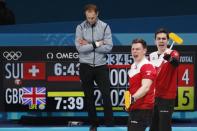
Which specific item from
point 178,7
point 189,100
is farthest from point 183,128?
point 178,7

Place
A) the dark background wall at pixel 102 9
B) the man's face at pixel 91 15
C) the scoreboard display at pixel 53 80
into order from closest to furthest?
the man's face at pixel 91 15
the scoreboard display at pixel 53 80
the dark background wall at pixel 102 9

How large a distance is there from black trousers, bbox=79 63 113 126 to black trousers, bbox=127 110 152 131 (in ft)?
5.99

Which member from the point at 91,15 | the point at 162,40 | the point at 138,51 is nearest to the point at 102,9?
the point at 91,15

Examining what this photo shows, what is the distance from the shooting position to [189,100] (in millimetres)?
8078

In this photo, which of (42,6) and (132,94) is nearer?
(132,94)

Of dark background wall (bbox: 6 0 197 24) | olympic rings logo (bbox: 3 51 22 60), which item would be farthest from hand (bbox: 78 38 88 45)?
dark background wall (bbox: 6 0 197 24)

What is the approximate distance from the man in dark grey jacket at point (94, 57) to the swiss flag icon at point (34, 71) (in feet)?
3.09

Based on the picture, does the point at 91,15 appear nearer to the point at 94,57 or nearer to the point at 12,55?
the point at 94,57

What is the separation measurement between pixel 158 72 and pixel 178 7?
16.7 ft

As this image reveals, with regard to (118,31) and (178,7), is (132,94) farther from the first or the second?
(178,7)

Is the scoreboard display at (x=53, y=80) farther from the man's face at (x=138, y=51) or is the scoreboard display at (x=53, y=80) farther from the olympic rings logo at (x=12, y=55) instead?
the man's face at (x=138, y=51)

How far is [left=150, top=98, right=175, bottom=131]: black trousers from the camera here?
19.6 feet

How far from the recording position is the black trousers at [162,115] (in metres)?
5.98

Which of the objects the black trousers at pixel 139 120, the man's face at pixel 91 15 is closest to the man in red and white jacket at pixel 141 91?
the black trousers at pixel 139 120
